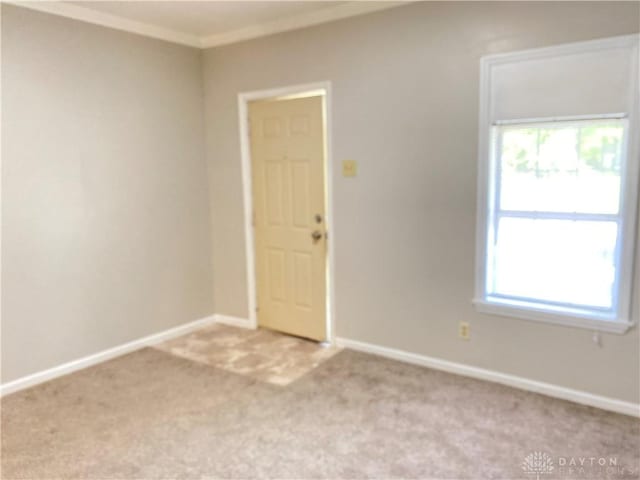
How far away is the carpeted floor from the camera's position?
2260mm

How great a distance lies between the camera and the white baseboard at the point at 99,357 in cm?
311

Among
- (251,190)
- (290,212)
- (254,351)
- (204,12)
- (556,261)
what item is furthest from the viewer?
(251,190)

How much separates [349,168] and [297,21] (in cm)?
115

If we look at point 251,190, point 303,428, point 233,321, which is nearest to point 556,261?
point 303,428

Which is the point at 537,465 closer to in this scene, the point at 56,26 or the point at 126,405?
the point at 126,405

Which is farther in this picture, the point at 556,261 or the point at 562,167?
the point at 556,261

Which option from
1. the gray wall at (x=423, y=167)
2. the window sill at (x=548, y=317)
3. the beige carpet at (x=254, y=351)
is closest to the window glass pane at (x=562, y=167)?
the gray wall at (x=423, y=167)

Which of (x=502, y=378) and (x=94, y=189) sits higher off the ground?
(x=94, y=189)

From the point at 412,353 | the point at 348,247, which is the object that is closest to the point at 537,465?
the point at 412,353

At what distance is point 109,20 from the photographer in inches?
134

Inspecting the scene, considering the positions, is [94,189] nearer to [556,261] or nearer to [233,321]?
[233,321]

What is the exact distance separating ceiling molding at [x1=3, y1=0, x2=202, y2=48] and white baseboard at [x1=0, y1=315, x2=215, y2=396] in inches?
92.3

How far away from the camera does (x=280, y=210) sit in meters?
3.97

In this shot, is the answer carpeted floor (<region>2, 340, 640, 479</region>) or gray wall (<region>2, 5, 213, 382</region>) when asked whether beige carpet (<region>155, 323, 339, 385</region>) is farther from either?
gray wall (<region>2, 5, 213, 382</region>)
